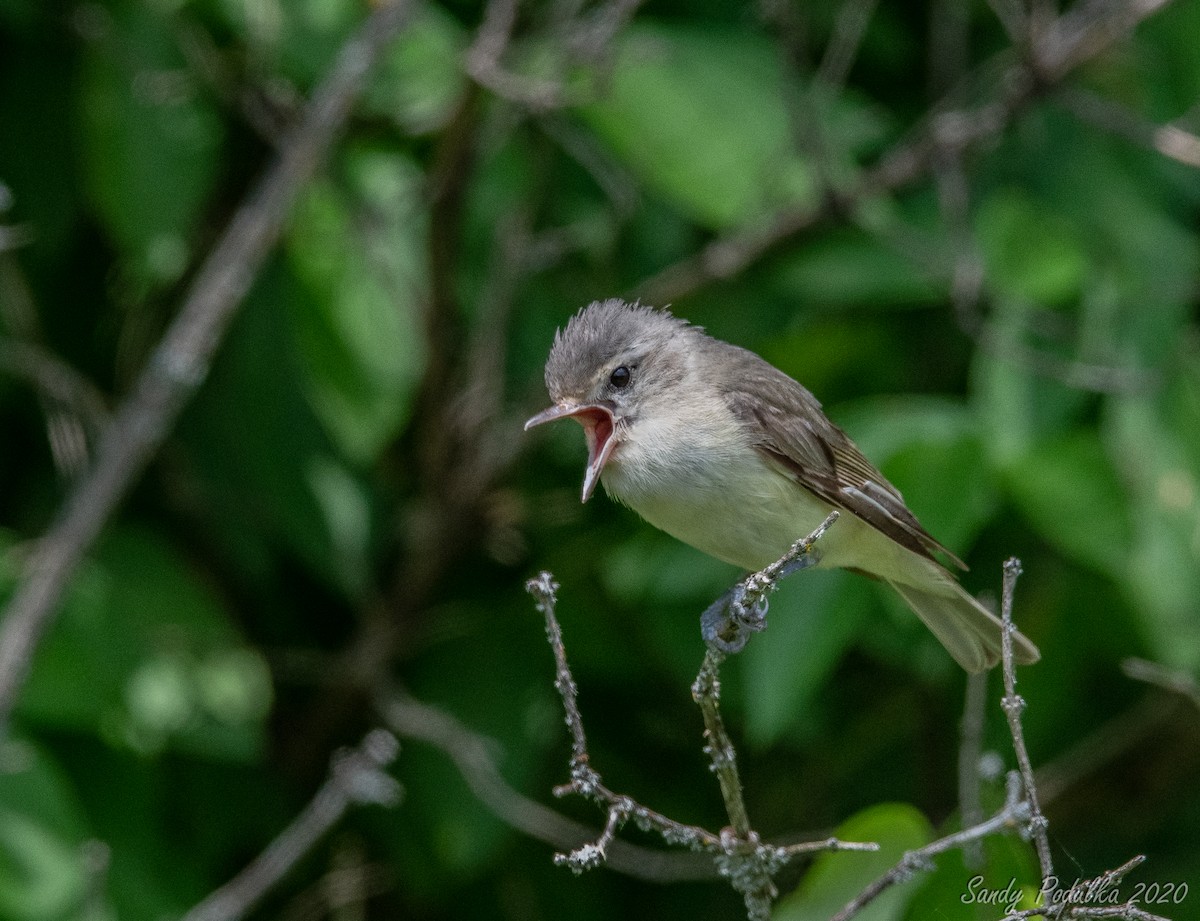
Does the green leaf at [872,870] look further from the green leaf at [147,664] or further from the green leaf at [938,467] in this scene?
the green leaf at [147,664]

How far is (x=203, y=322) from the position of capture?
414 centimetres

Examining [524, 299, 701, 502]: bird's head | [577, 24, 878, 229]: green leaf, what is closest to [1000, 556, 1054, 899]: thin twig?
[524, 299, 701, 502]: bird's head

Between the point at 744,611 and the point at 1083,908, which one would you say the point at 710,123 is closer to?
the point at 744,611

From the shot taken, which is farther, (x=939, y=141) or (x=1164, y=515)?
(x=939, y=141)

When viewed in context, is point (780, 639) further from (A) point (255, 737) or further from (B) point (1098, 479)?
(A) point (255, 737)

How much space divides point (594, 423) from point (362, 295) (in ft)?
3.72

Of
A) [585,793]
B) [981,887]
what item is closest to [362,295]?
[585,793]

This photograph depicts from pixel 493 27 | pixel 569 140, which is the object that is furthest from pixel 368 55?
pixel 569 140

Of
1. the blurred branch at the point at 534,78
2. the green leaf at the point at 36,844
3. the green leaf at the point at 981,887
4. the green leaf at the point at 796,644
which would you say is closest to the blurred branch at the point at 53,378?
the green leaf at the point at 36,844

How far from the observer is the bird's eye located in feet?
11.5

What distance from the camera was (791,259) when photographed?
4.42 meters

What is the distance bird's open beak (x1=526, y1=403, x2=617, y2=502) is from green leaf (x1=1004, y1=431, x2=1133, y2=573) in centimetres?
105

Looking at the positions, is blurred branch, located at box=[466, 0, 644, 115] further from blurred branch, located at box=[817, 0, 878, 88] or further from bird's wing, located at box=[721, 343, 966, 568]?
bird's wing, located at box=[721, 343, 966, 568]

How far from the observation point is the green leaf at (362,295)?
4.27 meters
